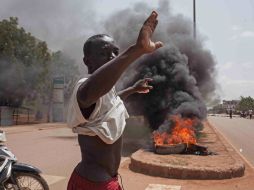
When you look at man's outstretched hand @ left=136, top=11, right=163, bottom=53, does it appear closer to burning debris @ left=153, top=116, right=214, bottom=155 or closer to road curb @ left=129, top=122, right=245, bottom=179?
road curb @ left=129, top=122, right=245, bottom=179

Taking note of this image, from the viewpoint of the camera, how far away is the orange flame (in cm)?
1160

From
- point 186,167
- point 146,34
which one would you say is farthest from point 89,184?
point 186,167

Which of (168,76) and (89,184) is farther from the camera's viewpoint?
(168,76)

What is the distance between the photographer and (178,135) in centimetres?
1212

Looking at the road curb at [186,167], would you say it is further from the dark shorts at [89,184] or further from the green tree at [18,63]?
the green tree at [18,63]

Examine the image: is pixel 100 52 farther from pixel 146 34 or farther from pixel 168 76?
pixel 168 76

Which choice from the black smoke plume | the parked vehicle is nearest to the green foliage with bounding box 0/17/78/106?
the black smoke plume

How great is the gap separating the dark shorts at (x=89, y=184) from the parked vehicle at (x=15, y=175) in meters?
3.18

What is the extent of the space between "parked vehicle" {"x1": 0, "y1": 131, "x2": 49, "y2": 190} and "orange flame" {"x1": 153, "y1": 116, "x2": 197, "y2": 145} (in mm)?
6107

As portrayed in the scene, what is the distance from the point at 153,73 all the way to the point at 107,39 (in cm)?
1561

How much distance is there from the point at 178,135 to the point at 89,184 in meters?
10.3

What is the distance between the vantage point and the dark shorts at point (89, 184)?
1.98 m

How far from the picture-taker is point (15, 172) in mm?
5137

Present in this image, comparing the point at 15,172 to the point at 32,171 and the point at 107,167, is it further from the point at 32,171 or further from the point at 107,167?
the point at 107,167
